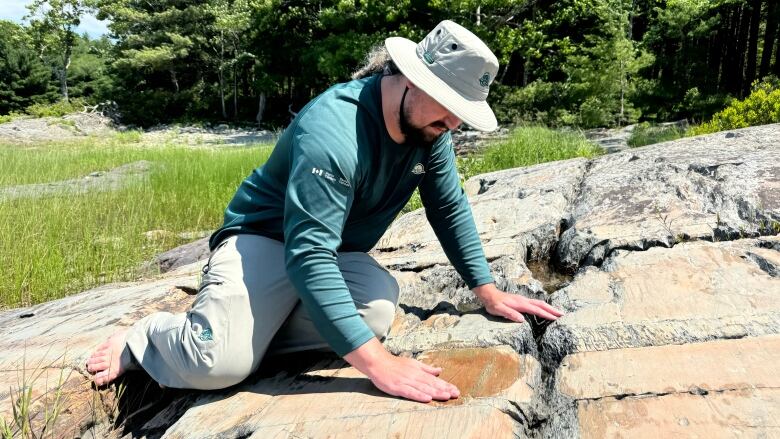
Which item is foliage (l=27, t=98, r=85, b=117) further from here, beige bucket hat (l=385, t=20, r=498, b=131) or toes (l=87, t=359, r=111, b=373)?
beige bucket hat (l=385, t=20, r=498, b=131)

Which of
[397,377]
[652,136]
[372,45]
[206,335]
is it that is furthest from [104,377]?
[652,136]

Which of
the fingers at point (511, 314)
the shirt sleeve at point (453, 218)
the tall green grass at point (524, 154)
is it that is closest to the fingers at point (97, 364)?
the shirt sleeve at point (453, 218)

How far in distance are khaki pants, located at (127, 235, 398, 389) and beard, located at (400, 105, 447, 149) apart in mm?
497

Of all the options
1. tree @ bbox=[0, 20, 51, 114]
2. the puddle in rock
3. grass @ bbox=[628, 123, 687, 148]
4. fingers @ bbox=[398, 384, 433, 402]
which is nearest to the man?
fingers @ bbox=[398, 384, 433, 402]

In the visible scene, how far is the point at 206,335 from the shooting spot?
5.57 feet

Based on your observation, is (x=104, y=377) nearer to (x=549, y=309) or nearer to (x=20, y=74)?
(x=549, y=309)

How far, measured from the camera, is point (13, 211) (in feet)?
14.4

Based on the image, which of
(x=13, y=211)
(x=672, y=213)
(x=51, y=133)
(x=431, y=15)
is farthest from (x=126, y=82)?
(x=672, y=213)

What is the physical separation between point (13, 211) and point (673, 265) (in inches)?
180

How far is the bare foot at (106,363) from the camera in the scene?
1.83m

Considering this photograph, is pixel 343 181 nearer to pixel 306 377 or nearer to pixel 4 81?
pixel 306 377

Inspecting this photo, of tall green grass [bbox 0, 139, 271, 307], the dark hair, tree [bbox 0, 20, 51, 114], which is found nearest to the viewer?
the dark hair

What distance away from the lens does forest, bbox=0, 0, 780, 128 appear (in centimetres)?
1348

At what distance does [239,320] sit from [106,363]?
0.51 metres
